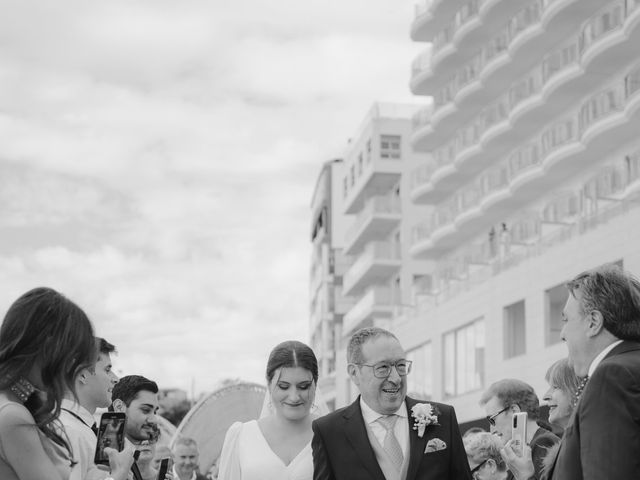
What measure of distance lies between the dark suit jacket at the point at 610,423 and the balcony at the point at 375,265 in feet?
212

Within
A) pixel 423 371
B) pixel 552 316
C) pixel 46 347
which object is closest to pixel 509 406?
Result: pixel 46 347

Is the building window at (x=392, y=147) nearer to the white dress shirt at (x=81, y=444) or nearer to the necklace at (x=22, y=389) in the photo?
the white dress shirt at (x=81, y=444)

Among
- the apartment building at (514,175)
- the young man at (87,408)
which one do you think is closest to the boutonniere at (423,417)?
the young man at (87,408)

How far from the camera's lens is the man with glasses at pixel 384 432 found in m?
8.09

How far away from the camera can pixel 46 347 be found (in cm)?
543

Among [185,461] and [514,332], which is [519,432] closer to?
[185,461]

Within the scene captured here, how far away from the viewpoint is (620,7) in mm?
41250

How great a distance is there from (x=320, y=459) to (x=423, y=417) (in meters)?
0.74

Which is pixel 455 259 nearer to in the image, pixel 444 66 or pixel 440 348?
pixel 440 348

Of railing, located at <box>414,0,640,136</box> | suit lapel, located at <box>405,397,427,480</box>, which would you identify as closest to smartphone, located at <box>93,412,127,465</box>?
suit lapel, located at <box>405,397,427,480</box>

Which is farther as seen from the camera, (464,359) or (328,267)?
(328,267)

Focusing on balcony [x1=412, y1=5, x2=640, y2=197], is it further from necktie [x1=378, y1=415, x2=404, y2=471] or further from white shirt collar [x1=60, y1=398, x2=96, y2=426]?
white shirt collar [x1=60, y1=398, x2=96, y2=426]

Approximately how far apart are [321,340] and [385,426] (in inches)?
3584

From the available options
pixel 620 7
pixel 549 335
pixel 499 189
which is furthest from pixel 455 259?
pixel 620 7
